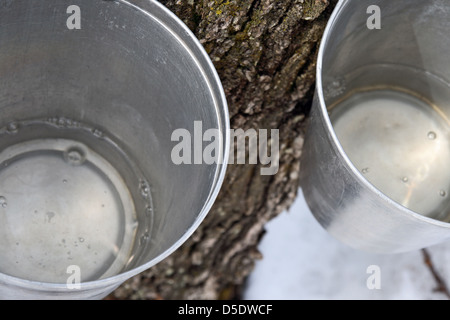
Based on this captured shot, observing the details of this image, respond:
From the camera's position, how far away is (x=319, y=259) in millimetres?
1514

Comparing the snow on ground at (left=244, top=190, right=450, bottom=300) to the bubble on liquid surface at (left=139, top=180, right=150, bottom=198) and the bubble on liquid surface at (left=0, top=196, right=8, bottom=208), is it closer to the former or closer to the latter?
the bubble on liquid surface at (left=139, top=180, right=150, bottom=198)

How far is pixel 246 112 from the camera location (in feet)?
3.65

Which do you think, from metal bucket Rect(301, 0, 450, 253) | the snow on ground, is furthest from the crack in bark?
metal bucket Rect(301, 0, 450, 253)

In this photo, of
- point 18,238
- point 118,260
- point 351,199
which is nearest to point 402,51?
point 351,199

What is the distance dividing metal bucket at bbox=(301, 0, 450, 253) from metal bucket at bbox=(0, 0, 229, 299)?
0.21 m

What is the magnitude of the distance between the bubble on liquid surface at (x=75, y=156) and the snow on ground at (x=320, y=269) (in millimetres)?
514

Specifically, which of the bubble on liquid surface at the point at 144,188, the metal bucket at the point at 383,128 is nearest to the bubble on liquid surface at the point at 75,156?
the bubble on liquid surface at the point at 144,188

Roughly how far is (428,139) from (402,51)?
22cm

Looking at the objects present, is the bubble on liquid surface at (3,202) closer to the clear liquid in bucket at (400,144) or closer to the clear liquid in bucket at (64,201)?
the clear liquid in bucket at (64,201)

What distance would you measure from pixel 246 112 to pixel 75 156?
0.42 meters

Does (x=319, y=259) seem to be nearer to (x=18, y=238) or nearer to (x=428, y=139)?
(x=428, y=139)

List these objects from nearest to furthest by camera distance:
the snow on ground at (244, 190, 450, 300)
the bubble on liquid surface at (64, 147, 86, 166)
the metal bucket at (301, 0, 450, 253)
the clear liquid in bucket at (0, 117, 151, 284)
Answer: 1. the metal bucket at (301, 0, 450, 253)
2. the clear liquid in bucket at (0, 117, 151, 284)
3. the bubble on liquid surface at (64, 147, 86, 166)
4. the snow on ground at (244, 190, 450, 300)

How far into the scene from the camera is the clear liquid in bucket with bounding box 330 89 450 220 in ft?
3.96

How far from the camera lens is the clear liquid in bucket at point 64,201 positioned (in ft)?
3.76
